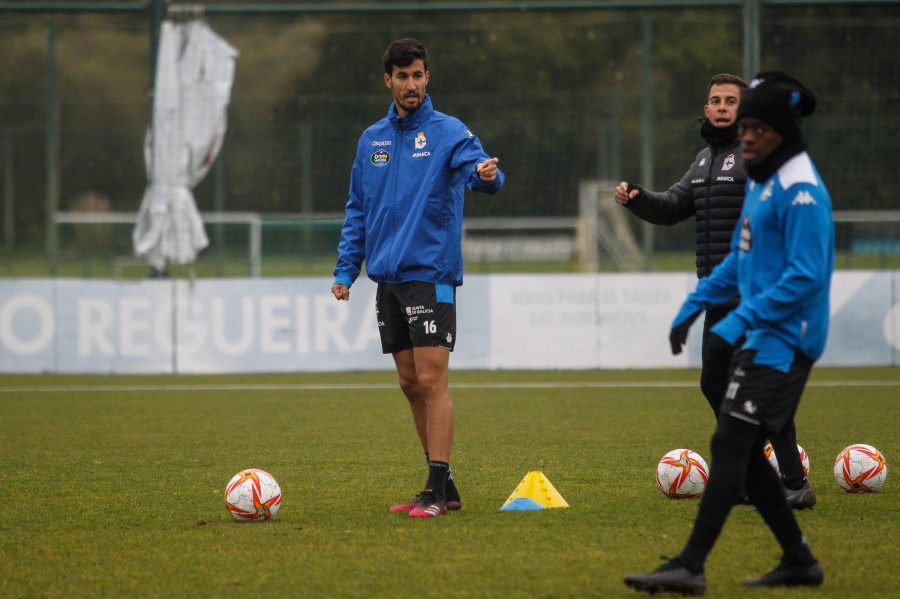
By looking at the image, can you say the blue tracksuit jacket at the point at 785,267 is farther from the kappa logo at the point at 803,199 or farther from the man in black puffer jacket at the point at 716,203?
the man in black puffer jacket at the point at 716,203

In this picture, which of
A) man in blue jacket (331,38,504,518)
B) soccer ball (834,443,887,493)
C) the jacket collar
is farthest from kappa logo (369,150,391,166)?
soccer ball (834,443,887,493)

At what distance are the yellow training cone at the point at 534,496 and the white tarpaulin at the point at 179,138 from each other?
991cm

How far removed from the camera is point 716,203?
5605mm

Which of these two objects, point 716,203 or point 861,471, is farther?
point 861,471

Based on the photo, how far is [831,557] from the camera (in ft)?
14.6

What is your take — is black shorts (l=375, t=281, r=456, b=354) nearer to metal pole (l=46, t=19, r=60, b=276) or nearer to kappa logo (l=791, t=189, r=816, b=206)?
kappa logo (l=791, t=189, r=816, b=206)

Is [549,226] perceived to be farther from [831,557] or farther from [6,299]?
[831,557]

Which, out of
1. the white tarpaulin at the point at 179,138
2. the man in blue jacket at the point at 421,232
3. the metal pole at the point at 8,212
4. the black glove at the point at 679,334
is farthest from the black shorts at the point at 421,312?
the metal pole at the point at 8,212

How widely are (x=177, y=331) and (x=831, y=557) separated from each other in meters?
10.6

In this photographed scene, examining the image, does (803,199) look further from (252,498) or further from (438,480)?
(252,498)

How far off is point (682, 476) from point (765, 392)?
2.01 meters

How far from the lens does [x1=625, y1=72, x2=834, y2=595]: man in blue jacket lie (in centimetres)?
379

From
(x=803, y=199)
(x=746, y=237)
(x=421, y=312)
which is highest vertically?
(x=803, y=199)

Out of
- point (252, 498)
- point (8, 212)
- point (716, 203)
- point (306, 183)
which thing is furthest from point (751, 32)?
point (8, 212)
